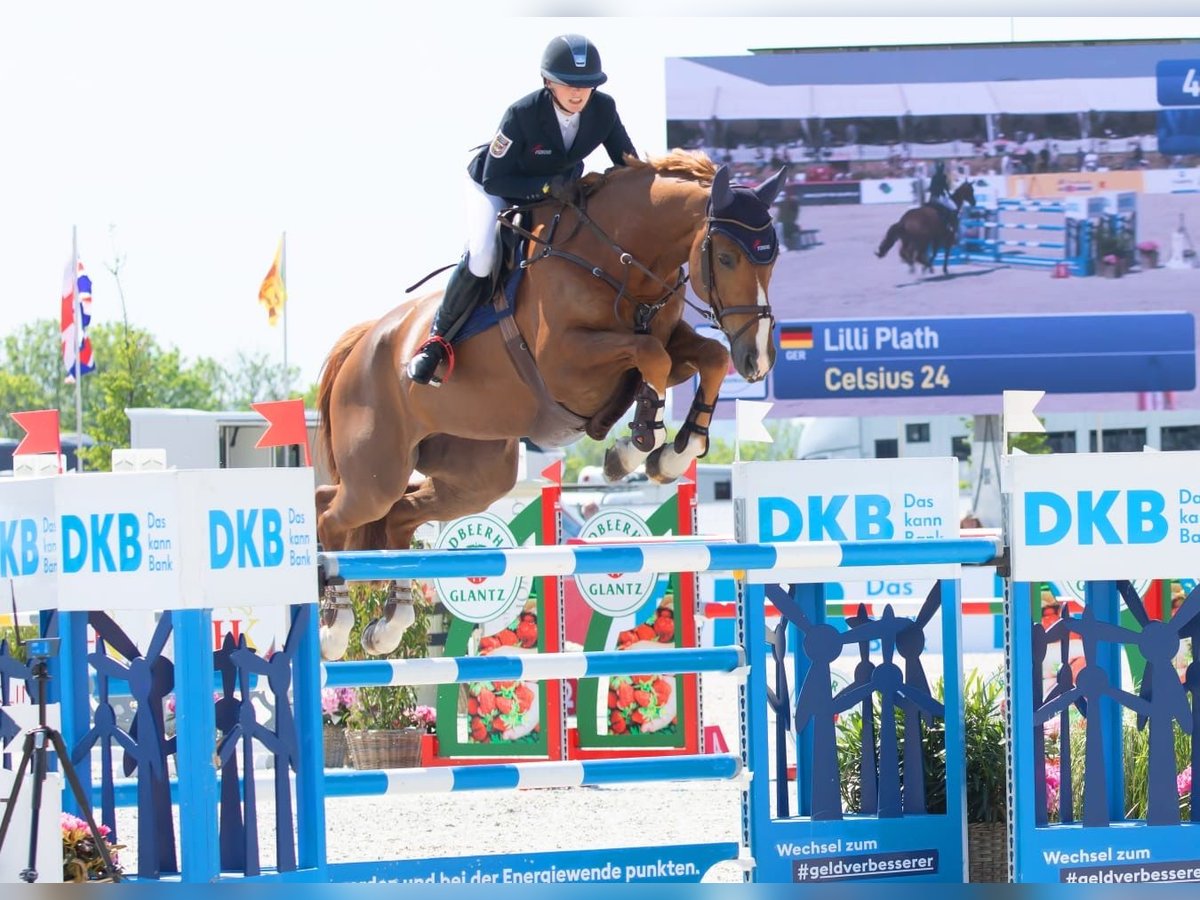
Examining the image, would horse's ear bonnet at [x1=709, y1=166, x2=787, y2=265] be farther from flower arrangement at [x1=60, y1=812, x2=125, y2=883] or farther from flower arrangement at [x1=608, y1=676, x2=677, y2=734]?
flower arrangement at [x1=608, y1=676, x2=677, y2=734]

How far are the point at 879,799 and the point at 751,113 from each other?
30.2ft

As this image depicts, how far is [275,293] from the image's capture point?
1323cm

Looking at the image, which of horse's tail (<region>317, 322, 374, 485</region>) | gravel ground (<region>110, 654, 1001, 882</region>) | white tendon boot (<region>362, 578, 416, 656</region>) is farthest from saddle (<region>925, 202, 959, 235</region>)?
white tendon boot (<region>362, 578, 416, 656</region>)

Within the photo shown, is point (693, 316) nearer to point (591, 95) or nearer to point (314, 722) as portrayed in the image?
point (591, 95)

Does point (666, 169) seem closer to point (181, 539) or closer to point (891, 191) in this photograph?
point (181, 539)

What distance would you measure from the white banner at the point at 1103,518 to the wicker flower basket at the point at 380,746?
169 inches

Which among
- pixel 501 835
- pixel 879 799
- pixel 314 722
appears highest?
pixel 314 722

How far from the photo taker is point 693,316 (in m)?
12.6

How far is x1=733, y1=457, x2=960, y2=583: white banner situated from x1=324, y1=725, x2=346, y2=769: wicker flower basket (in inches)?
150

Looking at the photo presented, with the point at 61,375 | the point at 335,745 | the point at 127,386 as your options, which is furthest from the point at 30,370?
the point at 335,745

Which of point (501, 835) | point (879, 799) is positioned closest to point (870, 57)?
point (501, 835)

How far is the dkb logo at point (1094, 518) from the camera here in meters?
3.57

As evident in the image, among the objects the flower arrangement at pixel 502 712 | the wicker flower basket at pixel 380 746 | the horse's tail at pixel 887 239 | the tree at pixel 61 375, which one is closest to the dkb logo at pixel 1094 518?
the flower arrangement at pixel 502 712

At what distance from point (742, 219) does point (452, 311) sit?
1.02 metres
